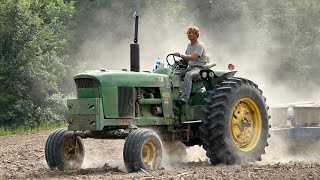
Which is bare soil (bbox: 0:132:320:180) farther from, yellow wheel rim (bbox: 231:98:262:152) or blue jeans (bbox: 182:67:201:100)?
blue jeans (bbox: 182:67:201:100)

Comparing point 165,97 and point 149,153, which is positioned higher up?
point 165,97

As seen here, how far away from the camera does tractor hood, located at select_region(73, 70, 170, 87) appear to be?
9.51m

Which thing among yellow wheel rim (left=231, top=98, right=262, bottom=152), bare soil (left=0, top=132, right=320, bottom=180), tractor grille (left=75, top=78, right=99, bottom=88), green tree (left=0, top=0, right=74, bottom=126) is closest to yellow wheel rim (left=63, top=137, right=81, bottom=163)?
bare soil (left=0, top=132, right=320, bottom=180)

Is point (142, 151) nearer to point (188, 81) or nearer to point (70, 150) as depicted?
point (70, 150)

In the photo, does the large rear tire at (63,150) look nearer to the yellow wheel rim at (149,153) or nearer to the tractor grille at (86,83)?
the tractor grille at (86,83)

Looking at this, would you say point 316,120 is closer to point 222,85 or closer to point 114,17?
point 222,85

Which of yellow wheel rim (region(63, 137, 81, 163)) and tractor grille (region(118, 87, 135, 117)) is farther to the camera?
yellow wheel rim (region(63, 137, 81, 163))

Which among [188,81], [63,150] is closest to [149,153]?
[63,150]

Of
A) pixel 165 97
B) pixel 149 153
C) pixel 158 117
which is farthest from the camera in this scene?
pixel 165 97

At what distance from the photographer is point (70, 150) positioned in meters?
10.0

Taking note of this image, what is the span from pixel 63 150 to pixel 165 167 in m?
1.47

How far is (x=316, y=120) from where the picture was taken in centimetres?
1214

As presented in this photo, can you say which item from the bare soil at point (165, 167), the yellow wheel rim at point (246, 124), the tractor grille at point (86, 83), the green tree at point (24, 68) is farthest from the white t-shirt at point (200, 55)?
the green tree at point (24, 68)

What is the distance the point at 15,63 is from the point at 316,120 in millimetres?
17098
